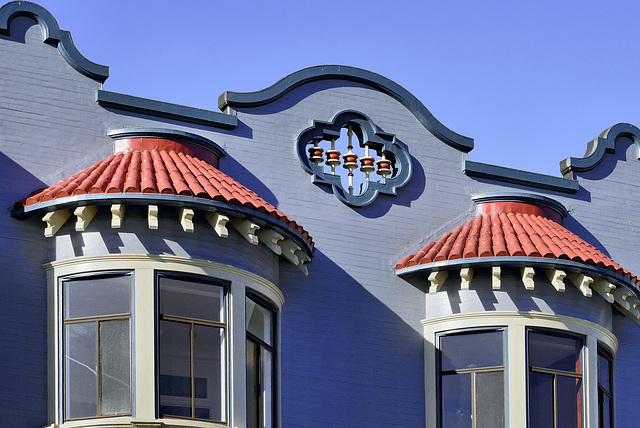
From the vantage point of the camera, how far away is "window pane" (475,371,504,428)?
2039cm

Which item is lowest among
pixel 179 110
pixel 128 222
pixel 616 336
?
pixel 616 336

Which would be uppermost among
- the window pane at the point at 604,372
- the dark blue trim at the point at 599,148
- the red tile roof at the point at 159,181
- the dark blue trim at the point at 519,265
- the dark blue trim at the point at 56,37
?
the dark blue trim at the point at 56,37

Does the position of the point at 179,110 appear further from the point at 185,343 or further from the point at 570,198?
the point at 570,198

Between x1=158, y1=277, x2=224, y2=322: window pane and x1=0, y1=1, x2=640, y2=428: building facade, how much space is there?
0.03 meters

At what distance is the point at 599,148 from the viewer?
24.4 metres

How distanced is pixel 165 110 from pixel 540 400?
7127mm

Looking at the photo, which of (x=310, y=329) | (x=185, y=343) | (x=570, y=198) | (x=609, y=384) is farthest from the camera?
(x=570, y=198)

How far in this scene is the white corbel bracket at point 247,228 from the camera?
19.2 meters

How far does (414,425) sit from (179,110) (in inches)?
234

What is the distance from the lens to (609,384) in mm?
22031

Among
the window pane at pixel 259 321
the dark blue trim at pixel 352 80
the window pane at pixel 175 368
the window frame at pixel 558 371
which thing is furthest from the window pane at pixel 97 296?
the window frame at pixel 558 371

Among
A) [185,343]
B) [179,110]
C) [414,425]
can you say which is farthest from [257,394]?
[179,110]

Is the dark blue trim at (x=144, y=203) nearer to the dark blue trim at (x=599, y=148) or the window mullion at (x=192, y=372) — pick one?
the window mullion at (x=192, y=372)

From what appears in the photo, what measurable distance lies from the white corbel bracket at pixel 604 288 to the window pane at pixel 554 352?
2.61 ft
